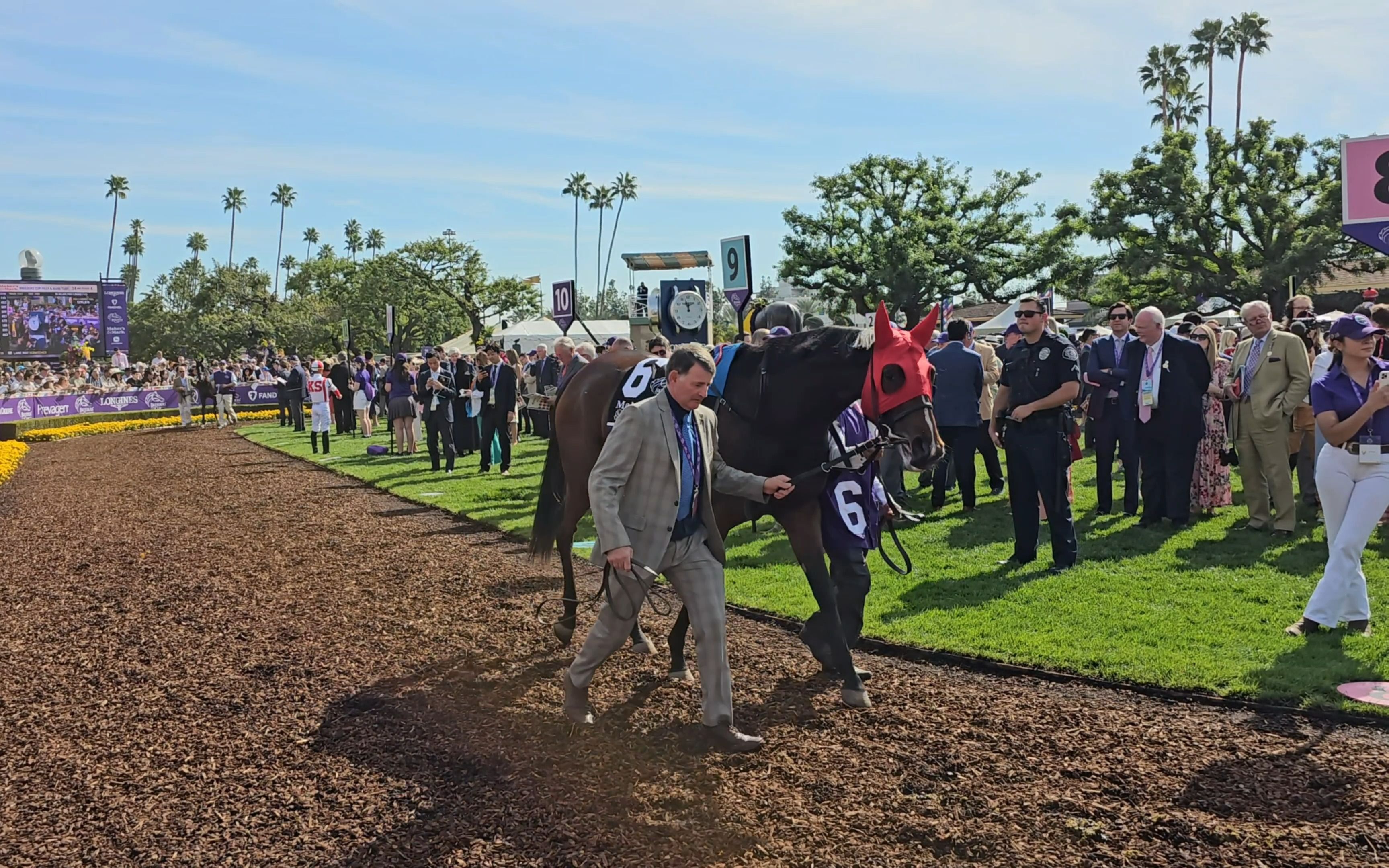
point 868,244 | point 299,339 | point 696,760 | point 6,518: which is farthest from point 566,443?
point 299,339

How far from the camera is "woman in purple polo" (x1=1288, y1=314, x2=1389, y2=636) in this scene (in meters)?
5.78

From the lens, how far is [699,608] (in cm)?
454

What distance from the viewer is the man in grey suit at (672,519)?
14.5ft

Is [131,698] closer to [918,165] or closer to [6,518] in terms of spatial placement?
[6,518]

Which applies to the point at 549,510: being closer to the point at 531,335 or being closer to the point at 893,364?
the point at 893,364

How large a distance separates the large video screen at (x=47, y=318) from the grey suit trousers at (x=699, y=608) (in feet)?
165

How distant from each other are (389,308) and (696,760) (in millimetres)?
18582

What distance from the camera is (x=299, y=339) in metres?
69.8

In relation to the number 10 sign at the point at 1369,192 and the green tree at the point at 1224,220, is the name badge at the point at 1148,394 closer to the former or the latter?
the number 10 sign at the point at 1369,192

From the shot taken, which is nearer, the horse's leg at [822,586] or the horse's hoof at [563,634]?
the horse's leg at [822,586]

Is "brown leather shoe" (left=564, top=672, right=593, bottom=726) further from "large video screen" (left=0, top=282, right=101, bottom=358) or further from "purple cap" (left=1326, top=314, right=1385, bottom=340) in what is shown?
"large video screen" (left=0, top=282, right=101, bottom=358)

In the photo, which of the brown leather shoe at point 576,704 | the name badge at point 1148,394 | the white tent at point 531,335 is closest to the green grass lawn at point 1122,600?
the name badge at point 1148,394

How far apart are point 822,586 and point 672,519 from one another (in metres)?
1.12

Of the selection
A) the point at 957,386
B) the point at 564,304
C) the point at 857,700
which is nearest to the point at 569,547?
the point at 857,700
